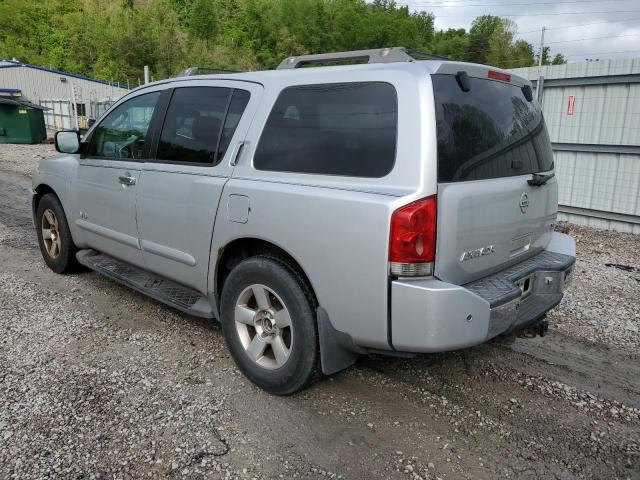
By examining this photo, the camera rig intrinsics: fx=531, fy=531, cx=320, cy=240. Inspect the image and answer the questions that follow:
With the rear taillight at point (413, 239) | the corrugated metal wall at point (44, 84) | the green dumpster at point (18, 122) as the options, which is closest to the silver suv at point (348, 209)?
the rear taillight at point (413, 239)

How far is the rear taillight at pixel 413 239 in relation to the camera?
2459mm

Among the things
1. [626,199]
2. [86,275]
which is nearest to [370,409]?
[86,275]

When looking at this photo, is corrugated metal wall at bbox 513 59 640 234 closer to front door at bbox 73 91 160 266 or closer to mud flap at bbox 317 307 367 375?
mud flap at bbox 317 307 367 375

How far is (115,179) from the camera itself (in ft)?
13.8

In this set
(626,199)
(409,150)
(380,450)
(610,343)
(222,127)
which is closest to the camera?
(409,150)

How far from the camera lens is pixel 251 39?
284ft

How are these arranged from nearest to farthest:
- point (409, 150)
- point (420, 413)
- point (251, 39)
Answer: point (409, 150) < point (420, 413) < point (251, 39)

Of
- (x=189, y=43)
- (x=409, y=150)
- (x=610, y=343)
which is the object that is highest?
(x=189, y=43)

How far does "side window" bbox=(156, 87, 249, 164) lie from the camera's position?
3.40 m

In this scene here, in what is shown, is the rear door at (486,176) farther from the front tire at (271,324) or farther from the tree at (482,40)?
the tree at (482,40)

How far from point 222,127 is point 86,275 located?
111 inches

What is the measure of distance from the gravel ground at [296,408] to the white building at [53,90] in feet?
93.6

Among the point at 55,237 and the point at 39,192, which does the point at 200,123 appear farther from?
the point at 39,192

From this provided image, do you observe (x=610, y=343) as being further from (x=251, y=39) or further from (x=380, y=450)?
(x=251, y=39)
